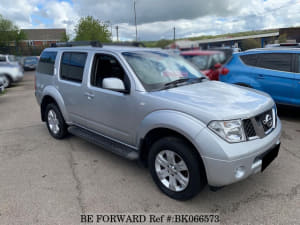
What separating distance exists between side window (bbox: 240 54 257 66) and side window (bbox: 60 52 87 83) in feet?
14.0

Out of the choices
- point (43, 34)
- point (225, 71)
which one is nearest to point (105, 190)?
point (225, 71)

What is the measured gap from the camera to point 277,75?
5.76 metres

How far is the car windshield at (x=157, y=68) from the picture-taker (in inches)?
132

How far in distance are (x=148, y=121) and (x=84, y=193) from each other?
124 cm

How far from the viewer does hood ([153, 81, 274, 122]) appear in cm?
258

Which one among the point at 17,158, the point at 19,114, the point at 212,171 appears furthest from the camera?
the point at 19,114

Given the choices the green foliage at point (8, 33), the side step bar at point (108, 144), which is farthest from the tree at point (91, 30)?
the side step bar at point (108, 144)

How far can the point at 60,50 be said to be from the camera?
4789mm

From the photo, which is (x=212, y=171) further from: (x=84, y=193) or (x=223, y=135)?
(x=84, y=193)

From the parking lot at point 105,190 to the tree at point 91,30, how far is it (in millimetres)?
35370

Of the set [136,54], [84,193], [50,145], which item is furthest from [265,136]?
[50,145]

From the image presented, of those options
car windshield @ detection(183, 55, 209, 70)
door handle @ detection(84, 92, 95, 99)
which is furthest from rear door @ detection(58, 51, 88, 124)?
car windshield @ detection(183, 55, 209, 70)

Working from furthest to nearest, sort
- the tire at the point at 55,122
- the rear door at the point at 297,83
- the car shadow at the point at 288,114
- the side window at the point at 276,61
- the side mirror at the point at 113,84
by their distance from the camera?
the car shadow at the point at 288,114
the side window at the point at 276,61
the rear door at the point at 297,83
the tire at the point at 55,122
the side mirror at the point at 113,84

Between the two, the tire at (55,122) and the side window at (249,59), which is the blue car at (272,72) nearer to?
the side window at (249,59)
